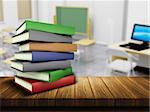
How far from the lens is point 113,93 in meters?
0.60

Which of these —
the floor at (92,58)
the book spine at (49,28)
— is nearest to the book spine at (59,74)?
the book spine at (49,28)

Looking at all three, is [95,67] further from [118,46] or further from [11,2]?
[11,2]

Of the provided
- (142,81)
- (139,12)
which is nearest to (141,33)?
(139,12)

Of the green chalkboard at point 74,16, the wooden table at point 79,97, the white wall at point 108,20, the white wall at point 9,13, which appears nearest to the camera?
the wooden table at point 79,97

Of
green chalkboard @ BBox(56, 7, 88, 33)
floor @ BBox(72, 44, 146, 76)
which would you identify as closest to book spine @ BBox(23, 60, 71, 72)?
floor @ BBox(72, 44, 146, 76)

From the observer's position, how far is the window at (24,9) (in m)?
1.56

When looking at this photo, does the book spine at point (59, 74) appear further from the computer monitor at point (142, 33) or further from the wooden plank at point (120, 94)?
the computer monitor at point (142, 33)

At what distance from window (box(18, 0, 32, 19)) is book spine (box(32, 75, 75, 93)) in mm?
996

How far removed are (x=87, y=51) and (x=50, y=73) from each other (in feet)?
11.8

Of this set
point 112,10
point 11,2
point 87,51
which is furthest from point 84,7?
point 11,2

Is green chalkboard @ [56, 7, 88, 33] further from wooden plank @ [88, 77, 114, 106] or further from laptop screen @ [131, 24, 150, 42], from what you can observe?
wooden plank @ [88, 77, 114, 106]

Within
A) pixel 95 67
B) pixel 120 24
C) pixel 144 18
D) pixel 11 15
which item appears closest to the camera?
pixel 11 15

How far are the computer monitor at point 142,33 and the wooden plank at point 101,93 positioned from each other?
2320 mm

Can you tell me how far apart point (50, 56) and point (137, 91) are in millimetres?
264
